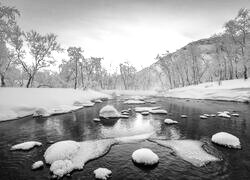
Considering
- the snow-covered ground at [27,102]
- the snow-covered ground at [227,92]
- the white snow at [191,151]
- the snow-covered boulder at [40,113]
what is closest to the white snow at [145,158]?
the white snow at [191,151]

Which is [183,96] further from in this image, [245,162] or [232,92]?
[245,162]

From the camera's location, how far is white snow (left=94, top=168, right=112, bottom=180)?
7.08 meters

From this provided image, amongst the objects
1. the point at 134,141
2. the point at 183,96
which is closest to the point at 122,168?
the point at 134,141

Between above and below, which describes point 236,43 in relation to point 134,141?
above

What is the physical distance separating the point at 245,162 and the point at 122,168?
6.23 metres

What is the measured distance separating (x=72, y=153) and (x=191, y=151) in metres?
7.00

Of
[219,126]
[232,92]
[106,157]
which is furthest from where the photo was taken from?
[232,92]

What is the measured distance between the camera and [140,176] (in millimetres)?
7219

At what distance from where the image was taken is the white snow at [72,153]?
25.2ft

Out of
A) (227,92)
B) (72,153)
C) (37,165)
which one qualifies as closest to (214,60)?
(227,92)

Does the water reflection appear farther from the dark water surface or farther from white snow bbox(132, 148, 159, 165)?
white snow bbox(132, 148, 159, 165)

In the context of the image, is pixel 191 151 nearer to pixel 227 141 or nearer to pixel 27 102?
pixel 227 141

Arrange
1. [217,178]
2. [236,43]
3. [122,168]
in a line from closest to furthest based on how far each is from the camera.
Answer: [217,178] → [122,168] → [236,43]

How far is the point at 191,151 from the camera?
962 centimetres
